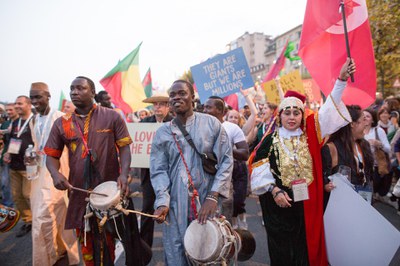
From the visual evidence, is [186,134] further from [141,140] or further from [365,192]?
[141,140]

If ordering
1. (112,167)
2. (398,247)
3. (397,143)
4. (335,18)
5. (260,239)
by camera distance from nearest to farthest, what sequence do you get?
(398,247) < (112,167) < (335,18) < (260,239) < (397,143)

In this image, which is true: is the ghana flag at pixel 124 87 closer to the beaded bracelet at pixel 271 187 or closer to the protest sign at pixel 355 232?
the beaded bracelet at pixel 271 187

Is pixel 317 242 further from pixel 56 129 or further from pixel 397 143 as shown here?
pixel 397 143

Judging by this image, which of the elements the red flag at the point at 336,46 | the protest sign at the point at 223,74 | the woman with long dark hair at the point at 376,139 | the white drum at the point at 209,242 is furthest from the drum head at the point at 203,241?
the protest sign at the point at 223,74

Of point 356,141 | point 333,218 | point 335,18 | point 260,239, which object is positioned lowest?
point 260,239

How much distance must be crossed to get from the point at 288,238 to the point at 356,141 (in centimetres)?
166

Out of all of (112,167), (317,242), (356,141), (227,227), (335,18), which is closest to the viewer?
(227,227)

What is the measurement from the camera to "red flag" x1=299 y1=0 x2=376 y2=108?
338 centimetres

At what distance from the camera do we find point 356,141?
388 centimetres

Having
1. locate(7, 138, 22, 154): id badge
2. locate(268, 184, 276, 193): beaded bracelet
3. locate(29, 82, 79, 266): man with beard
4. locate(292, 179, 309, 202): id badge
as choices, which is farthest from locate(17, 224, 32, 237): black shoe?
locate(292, 179, 309, 202): id badge

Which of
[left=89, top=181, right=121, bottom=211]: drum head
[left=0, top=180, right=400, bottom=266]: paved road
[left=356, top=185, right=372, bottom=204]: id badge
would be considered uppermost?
[left=89, top=181, right=121, bottom=211]: drum head

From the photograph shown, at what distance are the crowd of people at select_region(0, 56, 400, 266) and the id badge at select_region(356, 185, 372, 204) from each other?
0.6 inches

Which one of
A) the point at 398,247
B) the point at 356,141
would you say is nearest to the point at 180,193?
the point at 398,247

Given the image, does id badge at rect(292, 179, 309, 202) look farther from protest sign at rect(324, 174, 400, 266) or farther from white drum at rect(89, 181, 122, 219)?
white drum at rect(89, 181, 122, 219)
